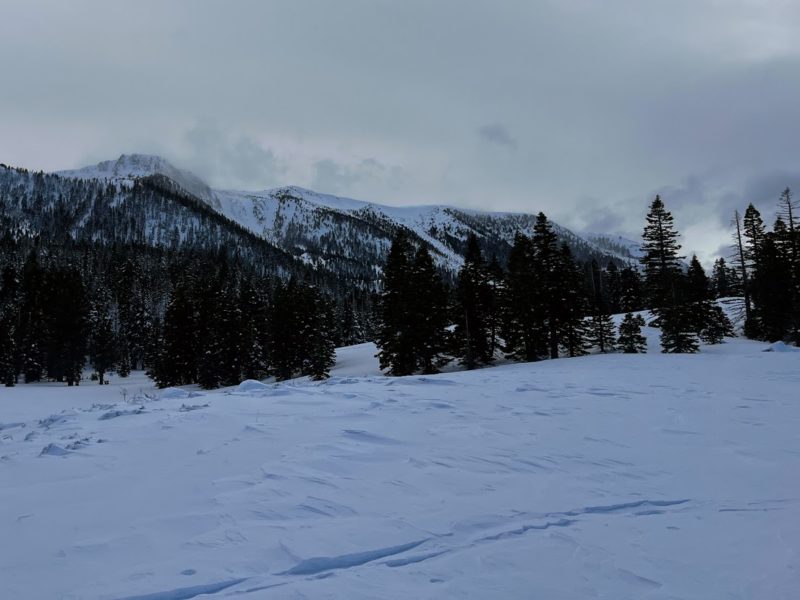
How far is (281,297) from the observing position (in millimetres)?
42750

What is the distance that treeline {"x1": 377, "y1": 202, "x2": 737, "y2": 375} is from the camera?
29.1 meters

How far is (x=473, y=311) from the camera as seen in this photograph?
1289 inches

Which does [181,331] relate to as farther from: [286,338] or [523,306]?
[523,306]

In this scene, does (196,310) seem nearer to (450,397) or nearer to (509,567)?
(450,397)

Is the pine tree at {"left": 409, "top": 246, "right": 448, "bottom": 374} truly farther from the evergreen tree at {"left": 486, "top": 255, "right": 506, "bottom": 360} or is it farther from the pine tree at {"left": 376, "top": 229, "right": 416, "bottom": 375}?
the evergreen tree at {"left": 486, "top": 255, "right": 506, "bottom": 360}

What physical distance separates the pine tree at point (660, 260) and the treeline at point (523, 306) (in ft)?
0.19

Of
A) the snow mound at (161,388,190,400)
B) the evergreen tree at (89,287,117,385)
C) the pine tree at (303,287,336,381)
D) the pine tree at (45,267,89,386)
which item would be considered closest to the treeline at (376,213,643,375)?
the pine tree at (303,287,336,381)

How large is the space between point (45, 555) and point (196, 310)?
46.0 m

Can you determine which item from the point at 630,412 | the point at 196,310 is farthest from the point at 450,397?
the point at 196,310

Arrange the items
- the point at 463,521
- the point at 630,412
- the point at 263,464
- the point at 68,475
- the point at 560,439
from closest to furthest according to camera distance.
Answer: the point at 463,521 → the point at 68,475 → the point at 263,464 → the point at 560,439 → the point at 630,412

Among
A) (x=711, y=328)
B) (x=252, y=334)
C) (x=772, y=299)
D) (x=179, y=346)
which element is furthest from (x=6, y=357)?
(x=772, y=299)

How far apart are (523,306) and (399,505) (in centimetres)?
2785

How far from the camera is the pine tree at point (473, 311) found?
3228 centimetres

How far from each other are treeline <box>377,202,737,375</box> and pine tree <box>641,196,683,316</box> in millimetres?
57
